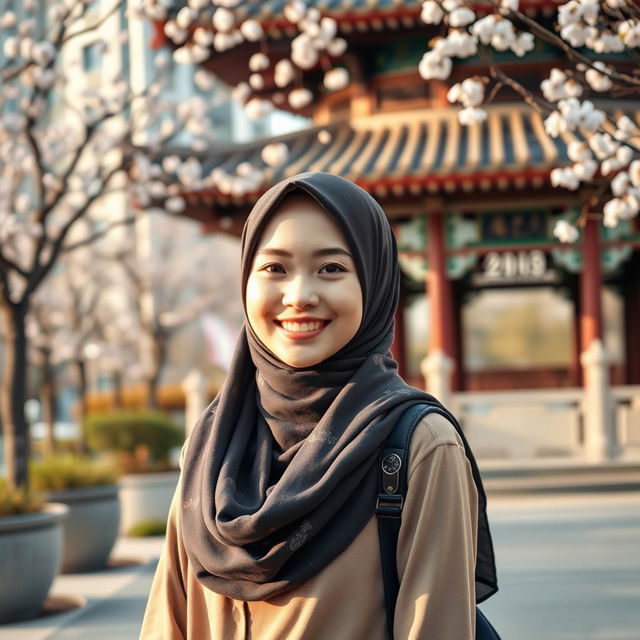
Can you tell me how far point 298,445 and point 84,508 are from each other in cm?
672

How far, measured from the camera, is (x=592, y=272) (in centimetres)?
1196

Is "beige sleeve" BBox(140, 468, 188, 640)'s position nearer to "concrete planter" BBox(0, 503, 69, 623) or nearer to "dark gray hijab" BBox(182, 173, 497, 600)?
"dark gray hijab" BBox(182, 173, 497, 600)

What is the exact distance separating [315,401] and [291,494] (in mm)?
216

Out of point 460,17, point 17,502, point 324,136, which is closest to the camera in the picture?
point 460,17

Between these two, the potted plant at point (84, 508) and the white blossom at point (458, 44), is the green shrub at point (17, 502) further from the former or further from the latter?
the white blossom at point (458, 44)

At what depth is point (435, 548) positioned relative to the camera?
1950mm

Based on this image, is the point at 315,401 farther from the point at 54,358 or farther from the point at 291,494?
the point at 54,358

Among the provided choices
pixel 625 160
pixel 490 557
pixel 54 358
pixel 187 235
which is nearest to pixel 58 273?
pixel 187 235

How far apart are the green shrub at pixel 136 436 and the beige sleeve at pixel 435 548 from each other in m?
11.7

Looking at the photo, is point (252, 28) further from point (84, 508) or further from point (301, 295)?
point (301, 295)

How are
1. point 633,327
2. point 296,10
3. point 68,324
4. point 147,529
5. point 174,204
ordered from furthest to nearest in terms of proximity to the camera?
point 68,324 → point 633,327 → point 174,204 → point 147,529 → point 296,10

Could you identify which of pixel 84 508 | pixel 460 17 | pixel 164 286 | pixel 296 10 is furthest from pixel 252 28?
pixel 164 286

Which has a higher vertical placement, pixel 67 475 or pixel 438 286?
pixel 438 286

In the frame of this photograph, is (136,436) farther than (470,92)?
Yes
